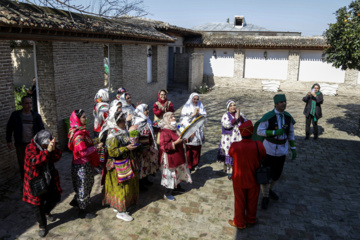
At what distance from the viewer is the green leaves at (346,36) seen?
8384 mm

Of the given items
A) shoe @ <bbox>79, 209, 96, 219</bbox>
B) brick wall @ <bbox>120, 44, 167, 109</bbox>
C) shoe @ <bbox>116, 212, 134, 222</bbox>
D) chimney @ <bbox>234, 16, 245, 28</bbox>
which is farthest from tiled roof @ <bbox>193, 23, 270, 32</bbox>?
shoe @ <bbox>79, 209, 96, 219</bbox>

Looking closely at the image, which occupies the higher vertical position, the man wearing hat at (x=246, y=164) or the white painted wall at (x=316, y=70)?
the white painted wall at (x=316, y=70)

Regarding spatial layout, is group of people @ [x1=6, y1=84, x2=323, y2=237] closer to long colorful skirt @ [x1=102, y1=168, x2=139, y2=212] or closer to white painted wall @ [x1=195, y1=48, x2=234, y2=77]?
long colorful skirt @ [x1=102, y1=168, x2=139, y2=212]

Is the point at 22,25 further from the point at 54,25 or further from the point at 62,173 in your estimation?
the point at 62,173

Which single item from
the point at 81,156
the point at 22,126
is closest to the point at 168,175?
the point at 81,156

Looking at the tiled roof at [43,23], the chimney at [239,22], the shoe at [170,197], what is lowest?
the shoe at [170,197]

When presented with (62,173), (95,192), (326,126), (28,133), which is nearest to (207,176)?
(95,192)

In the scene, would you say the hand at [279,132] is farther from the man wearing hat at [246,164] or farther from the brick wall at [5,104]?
the brick wall at [5,104]

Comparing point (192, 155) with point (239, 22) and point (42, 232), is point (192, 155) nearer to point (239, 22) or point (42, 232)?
point (42, 232)

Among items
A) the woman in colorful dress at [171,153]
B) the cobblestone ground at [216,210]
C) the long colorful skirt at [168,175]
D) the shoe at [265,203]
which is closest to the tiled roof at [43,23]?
the cobblestone ground at [216,210]

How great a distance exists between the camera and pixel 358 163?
313 inches

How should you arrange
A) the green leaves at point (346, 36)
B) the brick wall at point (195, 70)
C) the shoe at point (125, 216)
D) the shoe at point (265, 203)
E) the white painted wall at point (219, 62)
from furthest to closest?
the white painted wall at point (219, 62)
the brick wall at point (195, 70)
the green leaves at point (346, 36)
the shoe at point (265, 203)
the shoe at point (125, 216)

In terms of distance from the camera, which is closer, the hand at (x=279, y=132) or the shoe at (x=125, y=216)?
the shoe at (x=125, y=216)

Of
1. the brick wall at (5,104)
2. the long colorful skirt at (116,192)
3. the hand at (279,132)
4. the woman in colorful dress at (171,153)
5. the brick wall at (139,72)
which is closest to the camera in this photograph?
the long colorful skirt at (116,192)
